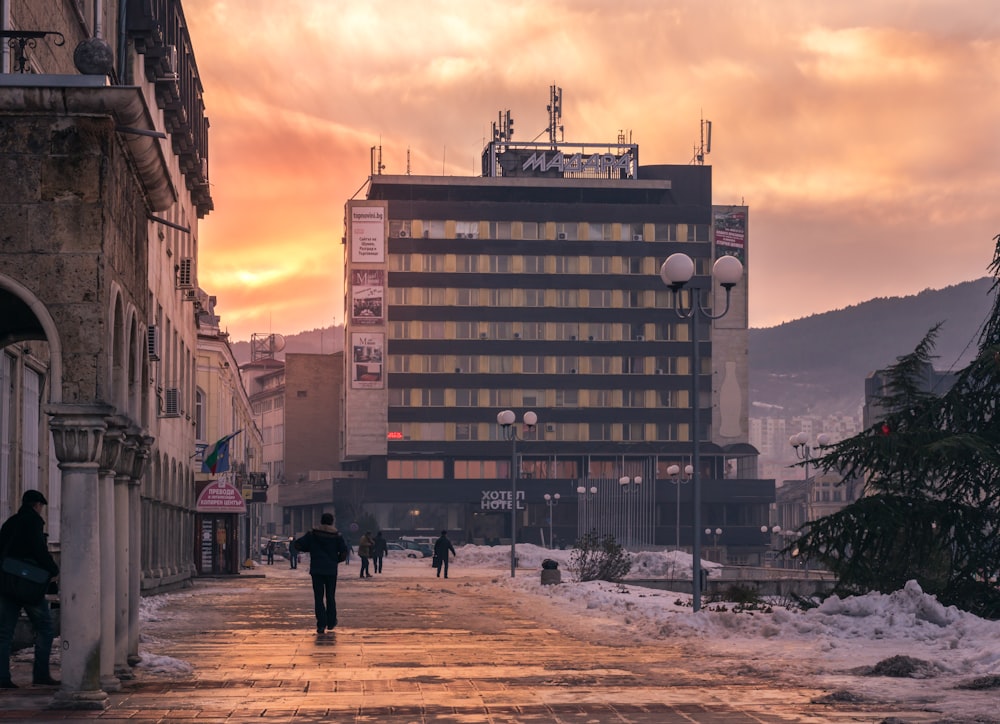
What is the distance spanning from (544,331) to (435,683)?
128 m

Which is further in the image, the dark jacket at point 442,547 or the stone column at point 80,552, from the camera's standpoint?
the dark jacket at point 442,547

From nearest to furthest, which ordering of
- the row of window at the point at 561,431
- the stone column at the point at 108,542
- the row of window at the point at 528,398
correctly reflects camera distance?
the stone column at the point at 108,542 < the row of window at the point at 528,398 < the row of window at the point at 561,431

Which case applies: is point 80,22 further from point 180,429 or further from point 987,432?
point 180,429

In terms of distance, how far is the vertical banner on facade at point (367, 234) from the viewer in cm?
13938

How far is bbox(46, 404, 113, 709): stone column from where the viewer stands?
13.3 metres

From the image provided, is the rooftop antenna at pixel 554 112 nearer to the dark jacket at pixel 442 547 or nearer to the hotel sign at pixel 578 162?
the hotel sign at pixel 578 162

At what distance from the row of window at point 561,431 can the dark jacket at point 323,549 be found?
381ft

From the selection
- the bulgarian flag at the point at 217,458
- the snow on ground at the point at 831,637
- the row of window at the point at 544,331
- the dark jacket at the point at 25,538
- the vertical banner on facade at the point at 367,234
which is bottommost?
the snow on ground at the point at 831,637

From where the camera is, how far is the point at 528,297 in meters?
143

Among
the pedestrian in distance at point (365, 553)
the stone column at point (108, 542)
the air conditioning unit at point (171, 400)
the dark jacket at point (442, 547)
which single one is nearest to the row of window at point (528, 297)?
the pedestrian in distance at point (365, 553)

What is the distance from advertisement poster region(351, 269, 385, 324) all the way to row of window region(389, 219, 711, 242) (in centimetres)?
419

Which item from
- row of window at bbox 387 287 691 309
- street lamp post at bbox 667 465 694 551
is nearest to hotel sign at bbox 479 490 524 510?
street lamp post at bbox 667 465 694 551

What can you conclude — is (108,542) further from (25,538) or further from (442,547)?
(442,547)

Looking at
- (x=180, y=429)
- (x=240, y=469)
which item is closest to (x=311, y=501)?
(x=240, y=469)
